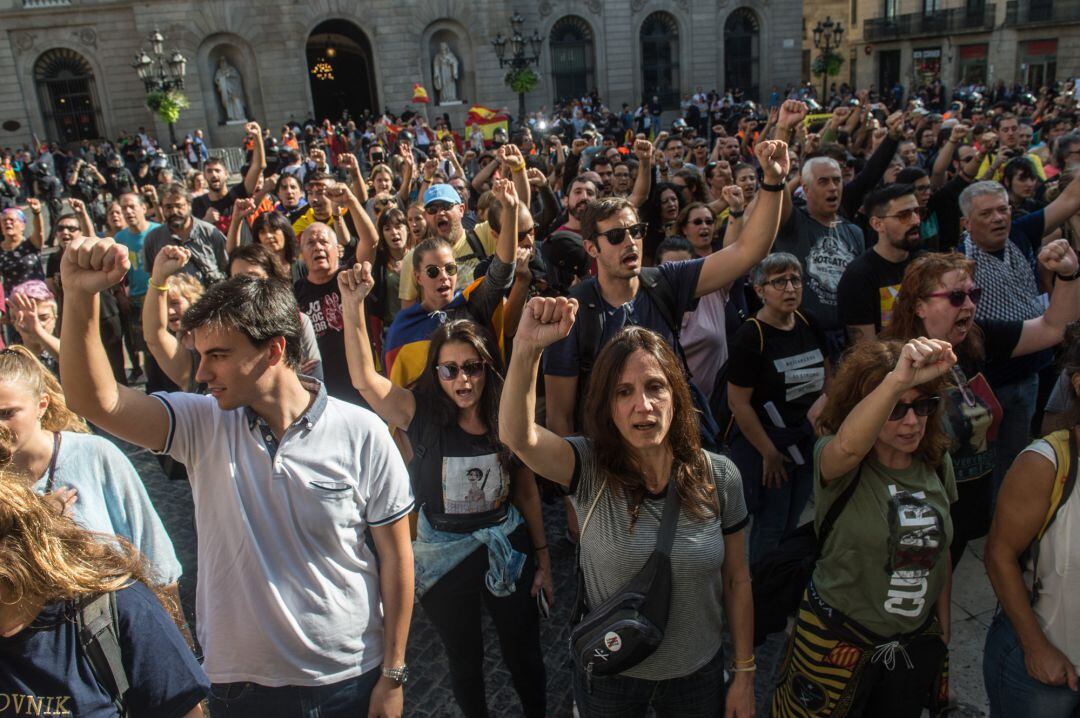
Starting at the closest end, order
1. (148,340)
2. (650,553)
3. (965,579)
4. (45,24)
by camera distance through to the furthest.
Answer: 1. (650,553)
2. (148,340)
3. (965,579)
4. (45,24)

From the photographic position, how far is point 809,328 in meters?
3.76

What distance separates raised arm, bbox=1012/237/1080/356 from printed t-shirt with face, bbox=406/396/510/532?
2382 mm

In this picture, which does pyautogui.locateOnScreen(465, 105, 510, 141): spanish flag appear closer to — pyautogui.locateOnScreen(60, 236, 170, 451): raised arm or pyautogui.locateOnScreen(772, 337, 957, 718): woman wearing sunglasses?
pyautogui.locateOnScreen(772, 337, 957, 718): woman wearing sunglasses

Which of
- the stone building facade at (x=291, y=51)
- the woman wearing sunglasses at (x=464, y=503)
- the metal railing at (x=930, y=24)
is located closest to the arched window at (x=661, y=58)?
the stone building facade at (x=291, y=51)

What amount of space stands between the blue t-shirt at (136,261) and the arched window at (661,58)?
30.1 metres

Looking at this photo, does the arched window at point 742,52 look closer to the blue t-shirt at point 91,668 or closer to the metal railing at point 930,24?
the metal railing at point 930,24

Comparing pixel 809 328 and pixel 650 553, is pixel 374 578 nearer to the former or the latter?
pixel 650 553

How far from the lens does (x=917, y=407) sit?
7.86 ft

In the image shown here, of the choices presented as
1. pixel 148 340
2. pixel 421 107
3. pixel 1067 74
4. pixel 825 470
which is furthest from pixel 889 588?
pixel 1067 74

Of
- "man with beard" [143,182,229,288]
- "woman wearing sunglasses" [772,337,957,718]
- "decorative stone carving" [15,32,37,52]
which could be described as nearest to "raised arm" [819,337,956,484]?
"woman wearing sunglasses" [772,337,957,718]

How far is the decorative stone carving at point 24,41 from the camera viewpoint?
2870cm

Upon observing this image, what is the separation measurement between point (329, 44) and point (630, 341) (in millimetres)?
36091

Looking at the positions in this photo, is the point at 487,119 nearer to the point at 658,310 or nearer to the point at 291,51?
the point at 658,310

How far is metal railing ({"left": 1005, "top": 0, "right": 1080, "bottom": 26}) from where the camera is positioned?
32.4 m
